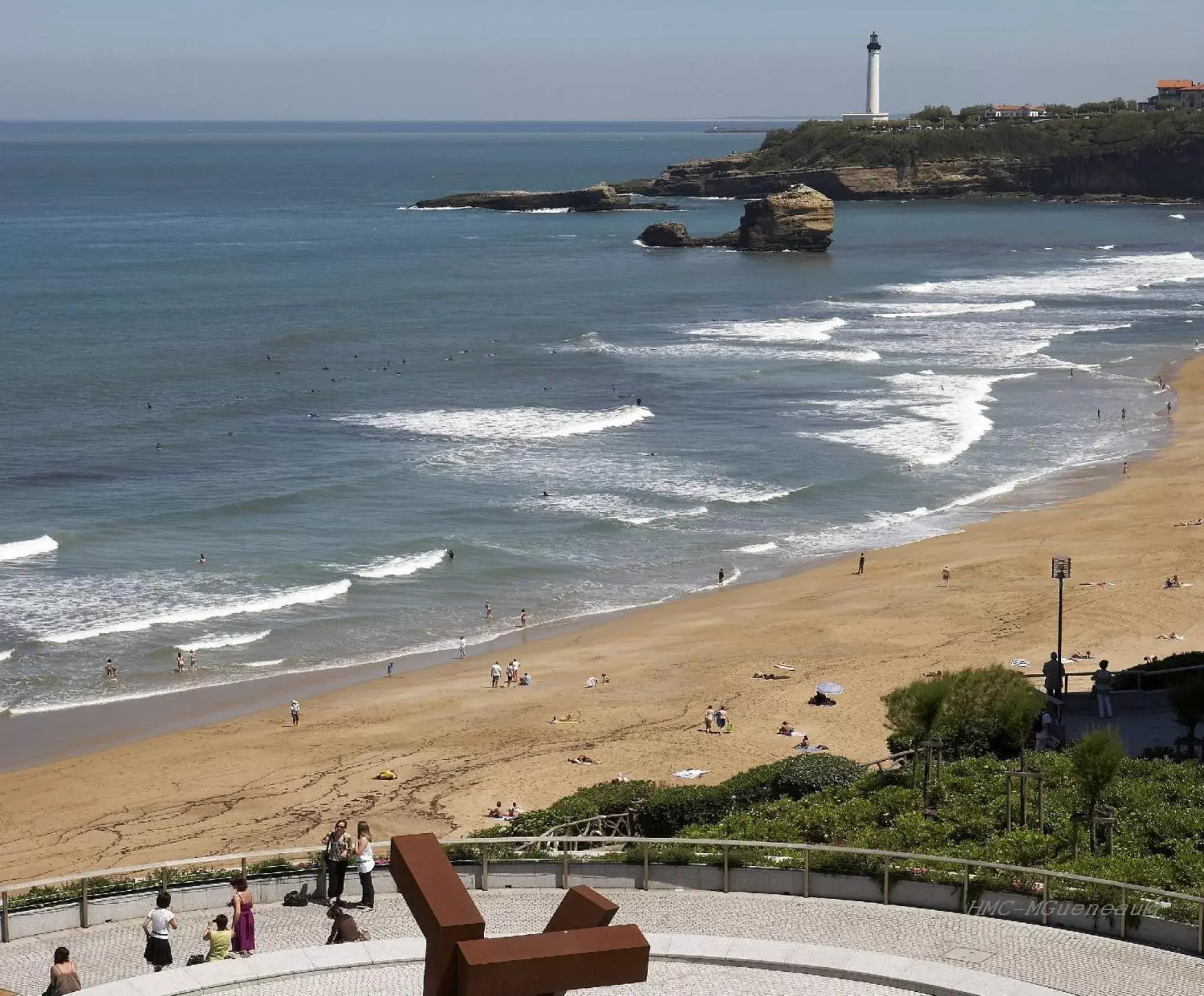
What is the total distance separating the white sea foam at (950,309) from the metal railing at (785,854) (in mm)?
77475

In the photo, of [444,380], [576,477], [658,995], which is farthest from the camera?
[444,380]

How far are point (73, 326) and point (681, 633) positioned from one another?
55.4 m

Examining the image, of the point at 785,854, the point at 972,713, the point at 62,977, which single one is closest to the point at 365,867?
the point at 62,977

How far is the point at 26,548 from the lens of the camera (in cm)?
4500

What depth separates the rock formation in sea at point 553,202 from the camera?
165m

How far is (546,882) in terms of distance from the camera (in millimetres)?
16203

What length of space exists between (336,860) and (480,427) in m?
46.8

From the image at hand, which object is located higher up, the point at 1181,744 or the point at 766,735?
the point at 1181,744

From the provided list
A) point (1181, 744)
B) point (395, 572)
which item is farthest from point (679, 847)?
point (395, 572)

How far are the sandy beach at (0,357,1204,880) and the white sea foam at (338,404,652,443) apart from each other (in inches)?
702

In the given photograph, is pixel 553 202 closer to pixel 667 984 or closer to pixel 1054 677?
pixel 1054 677

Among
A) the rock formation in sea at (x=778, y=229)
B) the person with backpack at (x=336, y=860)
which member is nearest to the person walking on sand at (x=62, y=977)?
the person with backpack at (x=336, y=860)

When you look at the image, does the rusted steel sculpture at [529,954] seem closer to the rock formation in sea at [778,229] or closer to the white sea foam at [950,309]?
the white sea foam at [950,309]

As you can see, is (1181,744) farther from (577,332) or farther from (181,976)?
(577,332)
